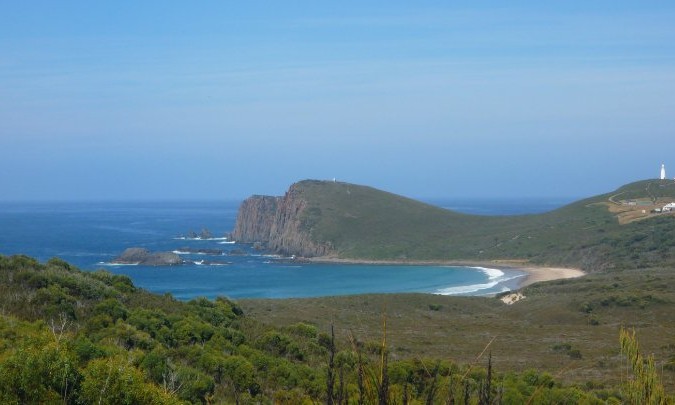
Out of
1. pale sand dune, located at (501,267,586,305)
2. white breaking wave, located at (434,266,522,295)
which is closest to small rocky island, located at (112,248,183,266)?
white breaking wave, located at (434,266,522,295)

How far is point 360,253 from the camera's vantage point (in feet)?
359

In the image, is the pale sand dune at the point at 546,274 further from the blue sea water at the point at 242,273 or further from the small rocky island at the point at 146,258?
the small rocky island at the point at 146,258

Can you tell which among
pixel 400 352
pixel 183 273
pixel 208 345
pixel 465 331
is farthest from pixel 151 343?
pixel 183 273

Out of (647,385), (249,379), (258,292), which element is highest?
(647,385)

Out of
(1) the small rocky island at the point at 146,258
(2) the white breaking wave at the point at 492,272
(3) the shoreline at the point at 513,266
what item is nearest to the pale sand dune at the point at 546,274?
(3) the shoreline at the point at 513,266

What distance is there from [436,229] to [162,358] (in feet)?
356

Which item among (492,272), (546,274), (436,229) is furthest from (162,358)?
(436,229)

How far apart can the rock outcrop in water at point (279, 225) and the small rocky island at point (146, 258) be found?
25054mm

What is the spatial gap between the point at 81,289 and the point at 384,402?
17783mm

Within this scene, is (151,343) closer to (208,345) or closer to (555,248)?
(208,345)

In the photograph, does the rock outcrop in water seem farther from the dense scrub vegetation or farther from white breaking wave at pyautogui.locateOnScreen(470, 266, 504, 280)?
the dense scrub vegetation

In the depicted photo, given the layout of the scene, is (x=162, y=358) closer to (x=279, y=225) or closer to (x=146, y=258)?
(x=146, y=258)

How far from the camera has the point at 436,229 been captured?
120750mm

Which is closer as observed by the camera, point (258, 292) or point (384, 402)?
point (384, 402)
